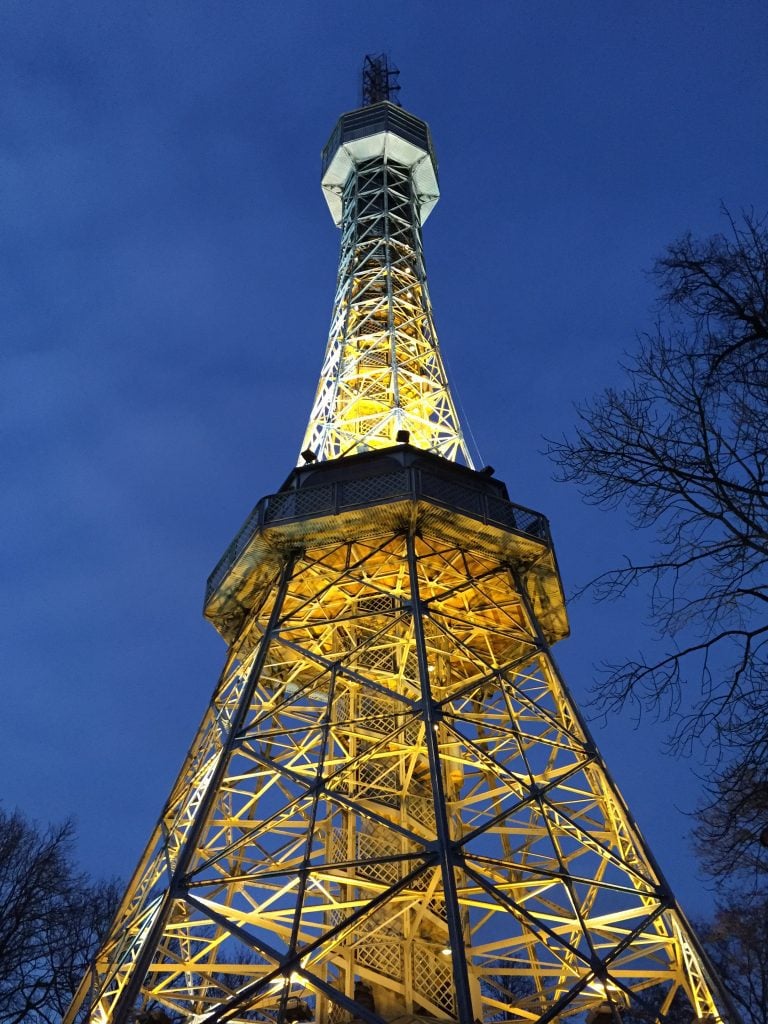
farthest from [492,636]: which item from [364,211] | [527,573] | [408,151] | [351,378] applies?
[408,151]

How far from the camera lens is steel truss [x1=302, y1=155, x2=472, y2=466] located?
24.0m

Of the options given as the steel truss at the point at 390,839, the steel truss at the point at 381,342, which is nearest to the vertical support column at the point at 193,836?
the steel truss at the point at 390,839

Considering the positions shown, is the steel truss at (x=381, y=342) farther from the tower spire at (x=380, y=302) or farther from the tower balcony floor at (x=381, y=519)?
the tower balcony floor at (x=381, y=519)

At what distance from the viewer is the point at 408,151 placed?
36.9 metres

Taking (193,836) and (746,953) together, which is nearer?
(193,836)

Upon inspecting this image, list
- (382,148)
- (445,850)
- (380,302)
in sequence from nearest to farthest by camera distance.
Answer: (445,850)
(380,302)
(382,148)

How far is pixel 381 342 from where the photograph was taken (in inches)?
1091

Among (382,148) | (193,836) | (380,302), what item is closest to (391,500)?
(193,836)

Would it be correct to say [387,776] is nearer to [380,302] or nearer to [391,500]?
[391,500]

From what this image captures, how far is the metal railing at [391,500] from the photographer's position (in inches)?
715

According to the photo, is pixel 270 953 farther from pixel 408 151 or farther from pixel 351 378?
pixel 408 151

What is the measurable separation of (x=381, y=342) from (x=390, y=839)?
53.1 feet

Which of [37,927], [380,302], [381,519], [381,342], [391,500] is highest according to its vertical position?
[380,302]

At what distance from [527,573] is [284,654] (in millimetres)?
5687
